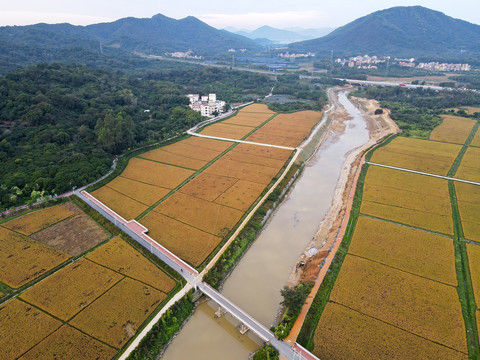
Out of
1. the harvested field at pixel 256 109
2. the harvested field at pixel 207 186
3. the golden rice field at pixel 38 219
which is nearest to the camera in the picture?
the golden rice field at pixel 38 219

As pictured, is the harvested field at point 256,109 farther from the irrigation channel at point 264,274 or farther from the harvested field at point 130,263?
the harvested field at point 130,263

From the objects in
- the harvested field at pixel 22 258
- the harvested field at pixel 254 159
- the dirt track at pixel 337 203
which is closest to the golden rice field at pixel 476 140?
the dirt track at pixel 337 203

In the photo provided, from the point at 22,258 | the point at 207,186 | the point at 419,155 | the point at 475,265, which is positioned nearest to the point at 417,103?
the point at 419,155

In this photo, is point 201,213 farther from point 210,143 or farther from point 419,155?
point 419,155

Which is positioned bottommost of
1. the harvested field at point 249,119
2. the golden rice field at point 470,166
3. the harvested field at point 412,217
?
the harvested field at point 412,217

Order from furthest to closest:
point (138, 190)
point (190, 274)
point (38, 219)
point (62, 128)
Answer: point (62, 128), point (138, 190), point (38, 219), point (190, 274)

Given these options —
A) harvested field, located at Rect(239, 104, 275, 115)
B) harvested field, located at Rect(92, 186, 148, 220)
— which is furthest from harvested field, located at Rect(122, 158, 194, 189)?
harvested field, located at Rect(239, 104, 275, 115)

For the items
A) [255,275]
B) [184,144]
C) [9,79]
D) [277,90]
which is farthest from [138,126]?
[277,90]
